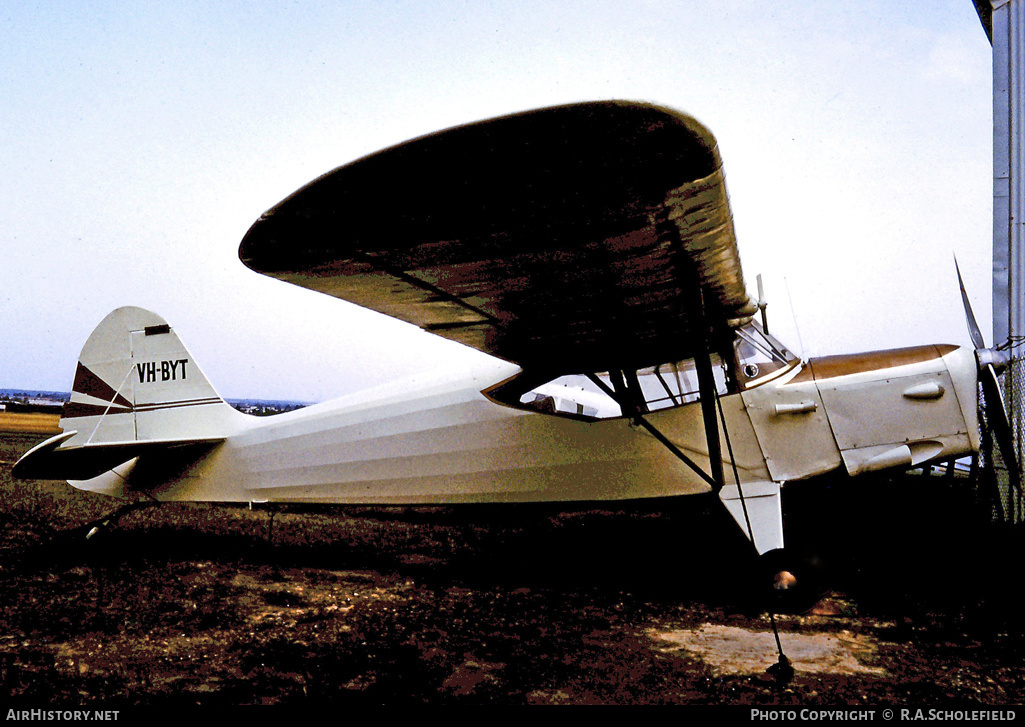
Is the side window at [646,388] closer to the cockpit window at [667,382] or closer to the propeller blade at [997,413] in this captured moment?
the cockpit window at [667,382]

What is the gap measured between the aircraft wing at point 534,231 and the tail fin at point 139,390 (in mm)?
2922

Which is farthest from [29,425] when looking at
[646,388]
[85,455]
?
[646,388]

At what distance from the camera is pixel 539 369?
5.40 meters

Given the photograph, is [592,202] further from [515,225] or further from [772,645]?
[772,645]

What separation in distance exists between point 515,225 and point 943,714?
2792mm

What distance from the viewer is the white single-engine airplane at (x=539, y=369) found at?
8.25 ft

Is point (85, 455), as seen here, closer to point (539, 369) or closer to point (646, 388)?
point (539, 369)

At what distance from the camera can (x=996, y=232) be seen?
6.54 meters

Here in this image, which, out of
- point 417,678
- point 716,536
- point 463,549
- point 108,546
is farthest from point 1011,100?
point 108,546

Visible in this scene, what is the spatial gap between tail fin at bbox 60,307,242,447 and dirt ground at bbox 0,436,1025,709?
42.9 inches

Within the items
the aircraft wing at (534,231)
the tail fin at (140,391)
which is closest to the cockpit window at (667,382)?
the aircraft wing at (534,231)

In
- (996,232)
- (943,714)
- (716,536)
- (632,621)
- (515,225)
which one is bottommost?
(716,536)

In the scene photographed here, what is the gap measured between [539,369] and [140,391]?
13.2 feet

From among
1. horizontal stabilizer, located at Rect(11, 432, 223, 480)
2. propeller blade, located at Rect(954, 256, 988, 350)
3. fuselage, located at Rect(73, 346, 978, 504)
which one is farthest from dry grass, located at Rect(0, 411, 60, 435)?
propeller blade, located at Rect(954, 256, 988, 350)
